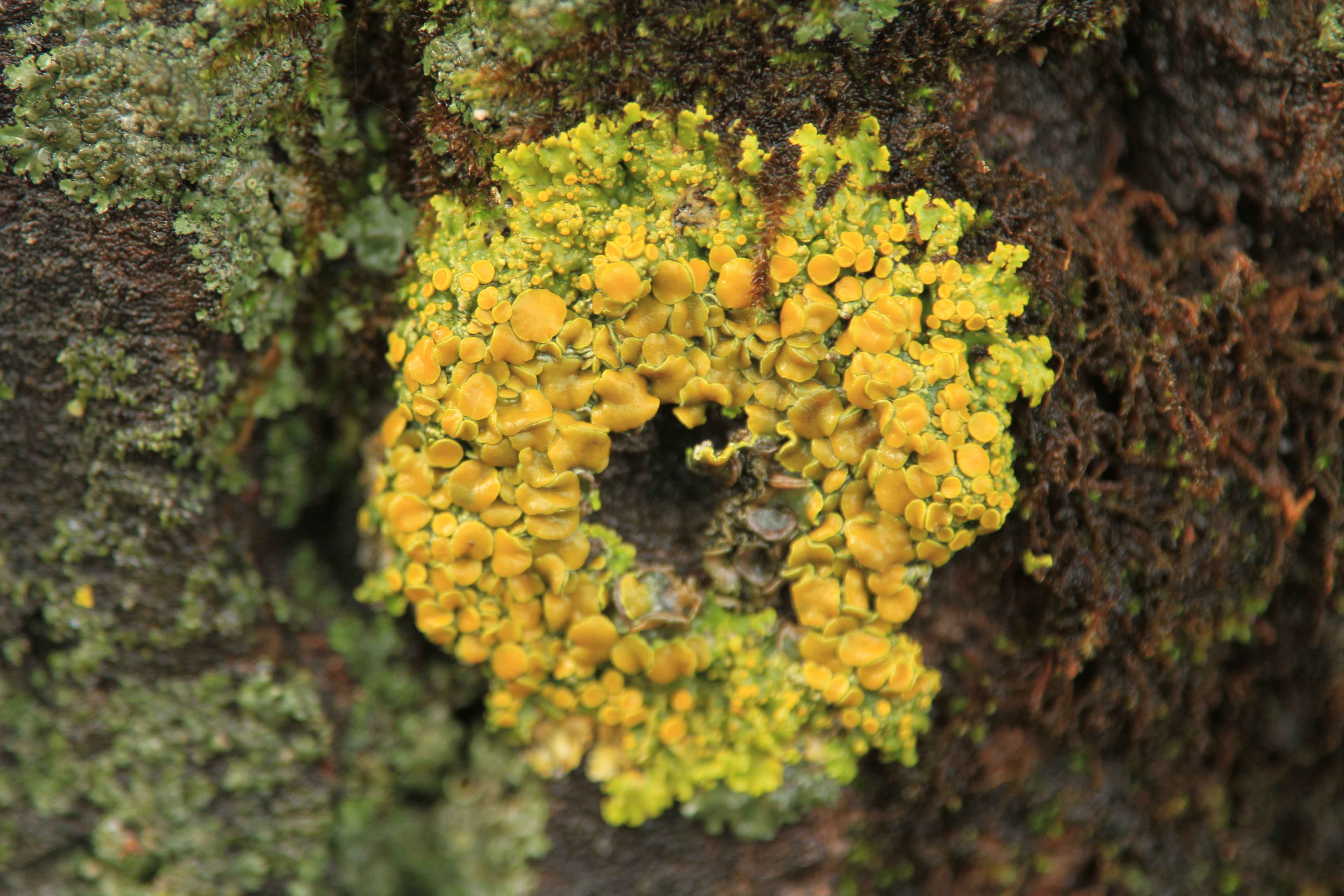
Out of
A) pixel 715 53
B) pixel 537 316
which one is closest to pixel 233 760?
pixel 537 316

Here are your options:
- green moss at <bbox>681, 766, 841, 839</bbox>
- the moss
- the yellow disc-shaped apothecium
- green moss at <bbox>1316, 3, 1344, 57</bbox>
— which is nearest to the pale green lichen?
green moss at <bbox>681, 766, 841, 839</bbox>

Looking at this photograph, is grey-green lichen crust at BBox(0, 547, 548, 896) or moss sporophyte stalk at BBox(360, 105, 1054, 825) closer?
moss sporophyte stalk at BBox(360, 105, 1054, 825)

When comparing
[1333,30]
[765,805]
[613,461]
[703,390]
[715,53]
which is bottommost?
[765,805]

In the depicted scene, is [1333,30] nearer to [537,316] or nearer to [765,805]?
[537,316]

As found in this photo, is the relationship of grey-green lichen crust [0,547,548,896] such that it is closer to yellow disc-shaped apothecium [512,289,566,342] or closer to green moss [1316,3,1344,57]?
yellow disc-shaped apothecium [512,289,566,342]

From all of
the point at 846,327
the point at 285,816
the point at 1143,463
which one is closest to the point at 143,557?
the point at 285,816

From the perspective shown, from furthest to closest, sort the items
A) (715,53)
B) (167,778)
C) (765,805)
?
(167,778) → (765,805) → (715,53)
